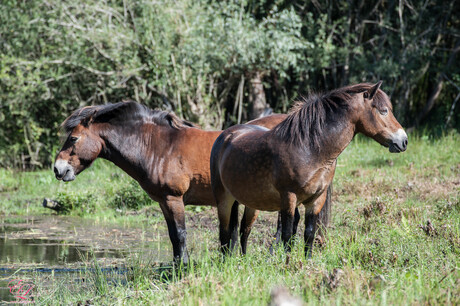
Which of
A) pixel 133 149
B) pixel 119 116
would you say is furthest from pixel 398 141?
pixel 119 116

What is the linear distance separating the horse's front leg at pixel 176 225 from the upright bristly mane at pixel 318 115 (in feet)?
5.60

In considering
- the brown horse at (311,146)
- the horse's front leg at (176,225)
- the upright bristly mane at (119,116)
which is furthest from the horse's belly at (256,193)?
the upright bristly mane at (119,116)

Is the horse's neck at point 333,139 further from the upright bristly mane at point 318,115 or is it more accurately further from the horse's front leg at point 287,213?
the horse's front leg at point 287,213

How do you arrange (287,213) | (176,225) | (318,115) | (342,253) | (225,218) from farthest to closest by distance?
1. (176,225)
2. (225,218)
3. (318,115)
4. (287,213)
5. (342,253)

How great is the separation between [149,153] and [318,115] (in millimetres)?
2237

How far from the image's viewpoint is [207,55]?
1399 cm

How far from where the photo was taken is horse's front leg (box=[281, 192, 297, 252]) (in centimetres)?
517

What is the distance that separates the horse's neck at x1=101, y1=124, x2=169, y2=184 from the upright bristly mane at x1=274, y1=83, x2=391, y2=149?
188cm

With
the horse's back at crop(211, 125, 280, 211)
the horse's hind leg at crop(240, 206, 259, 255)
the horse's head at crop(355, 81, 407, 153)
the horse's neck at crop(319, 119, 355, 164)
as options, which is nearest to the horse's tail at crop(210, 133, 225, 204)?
the horse's back at crop(211, 125, 280, 211)

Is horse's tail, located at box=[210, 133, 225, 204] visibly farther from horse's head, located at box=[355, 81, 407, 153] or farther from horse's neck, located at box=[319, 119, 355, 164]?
→ horse's head, located at box=[355, 81, 407, 153]

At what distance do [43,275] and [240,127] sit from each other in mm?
2590

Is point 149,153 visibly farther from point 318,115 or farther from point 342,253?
point 342,253

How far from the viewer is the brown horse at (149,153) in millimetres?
6566

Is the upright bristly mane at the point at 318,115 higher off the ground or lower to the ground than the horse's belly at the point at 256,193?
higher
